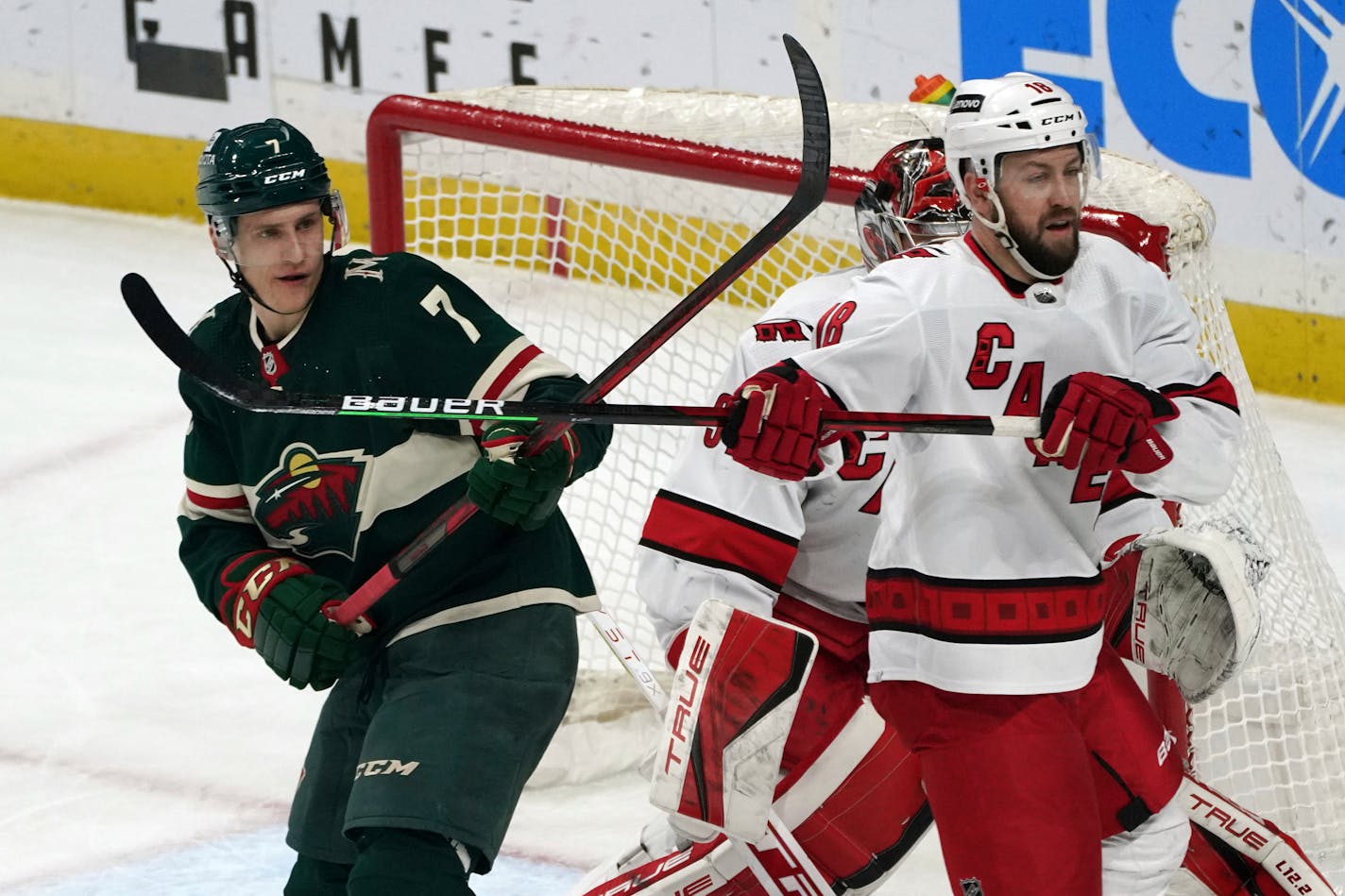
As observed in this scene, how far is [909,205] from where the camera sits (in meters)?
2.63

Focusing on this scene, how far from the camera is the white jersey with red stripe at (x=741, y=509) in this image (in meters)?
2.42

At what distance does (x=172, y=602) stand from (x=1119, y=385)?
2.62m

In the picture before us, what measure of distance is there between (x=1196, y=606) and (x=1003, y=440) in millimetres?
376

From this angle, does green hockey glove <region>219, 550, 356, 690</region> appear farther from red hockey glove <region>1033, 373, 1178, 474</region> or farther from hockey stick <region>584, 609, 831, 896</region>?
red hockey glove <region>1033, 373, 1178, 474</region>

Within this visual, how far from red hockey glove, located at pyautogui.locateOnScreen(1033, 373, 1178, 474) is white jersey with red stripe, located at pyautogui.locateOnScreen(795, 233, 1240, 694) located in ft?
0.21

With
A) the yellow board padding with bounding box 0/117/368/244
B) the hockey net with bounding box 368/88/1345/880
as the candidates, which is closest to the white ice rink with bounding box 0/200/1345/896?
the hockey net with bounding box 368/88/1345/880

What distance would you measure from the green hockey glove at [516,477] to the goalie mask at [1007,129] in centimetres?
55

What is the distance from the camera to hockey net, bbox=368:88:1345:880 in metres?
3.13

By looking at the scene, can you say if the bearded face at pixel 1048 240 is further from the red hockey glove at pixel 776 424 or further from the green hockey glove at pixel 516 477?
the green hockey glove at pixel 516 477

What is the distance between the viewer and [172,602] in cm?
421

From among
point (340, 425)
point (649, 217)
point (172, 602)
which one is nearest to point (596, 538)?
point (649, 217)

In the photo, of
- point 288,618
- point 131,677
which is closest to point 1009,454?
point 288,618

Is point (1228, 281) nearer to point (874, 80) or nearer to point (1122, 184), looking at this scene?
point (874, 80)

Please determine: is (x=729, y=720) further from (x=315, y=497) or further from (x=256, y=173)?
(x=256, y=173)
